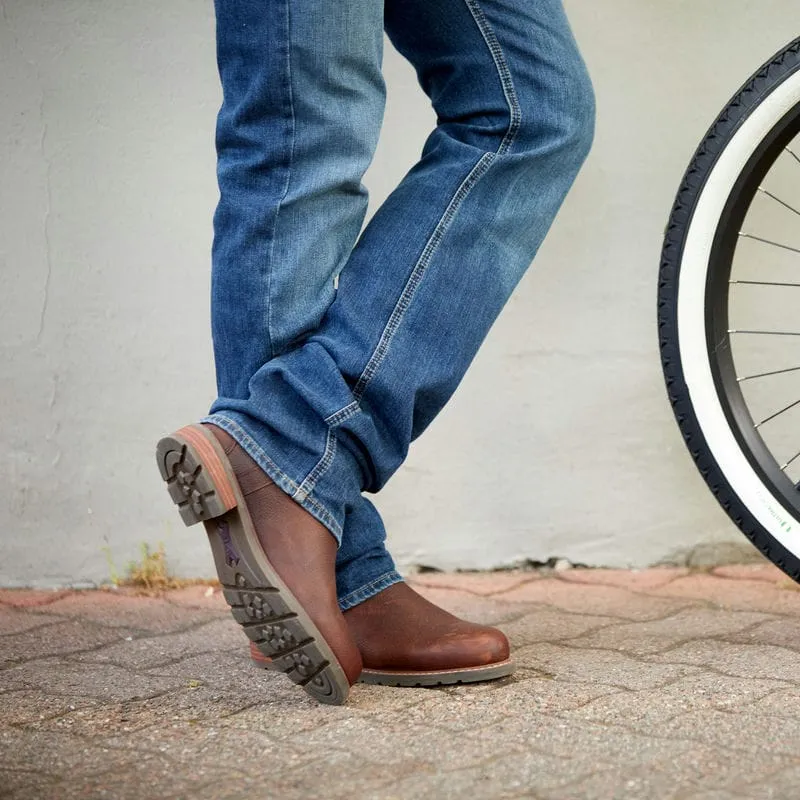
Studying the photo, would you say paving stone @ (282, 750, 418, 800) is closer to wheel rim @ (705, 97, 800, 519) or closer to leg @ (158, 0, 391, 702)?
leg @ (158, 0, 391, 702)

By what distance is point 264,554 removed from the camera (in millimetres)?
1222

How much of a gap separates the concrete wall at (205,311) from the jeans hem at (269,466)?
72 centimetres

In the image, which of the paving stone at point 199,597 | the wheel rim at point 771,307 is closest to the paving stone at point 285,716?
the paving stone at point 199,597

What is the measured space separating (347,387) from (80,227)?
0.87 meters

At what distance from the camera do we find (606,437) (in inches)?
77.7

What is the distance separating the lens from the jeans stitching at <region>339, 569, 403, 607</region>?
1384 millimetres

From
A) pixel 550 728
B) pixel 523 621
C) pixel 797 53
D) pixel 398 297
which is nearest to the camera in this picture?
pixel 550 728

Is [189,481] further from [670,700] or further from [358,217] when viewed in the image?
[670,700]

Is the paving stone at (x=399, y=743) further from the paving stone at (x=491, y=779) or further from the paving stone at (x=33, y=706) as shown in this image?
the paving stone at (x=33, y=706)

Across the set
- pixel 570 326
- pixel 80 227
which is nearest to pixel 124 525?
pixel 80 227

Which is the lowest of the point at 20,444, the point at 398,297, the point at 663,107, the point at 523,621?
the point at 523,621

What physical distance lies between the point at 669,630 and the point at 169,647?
0.73 metres

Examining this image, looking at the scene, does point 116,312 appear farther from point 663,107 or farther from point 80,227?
point 663,107

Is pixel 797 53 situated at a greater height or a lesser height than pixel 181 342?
greater
